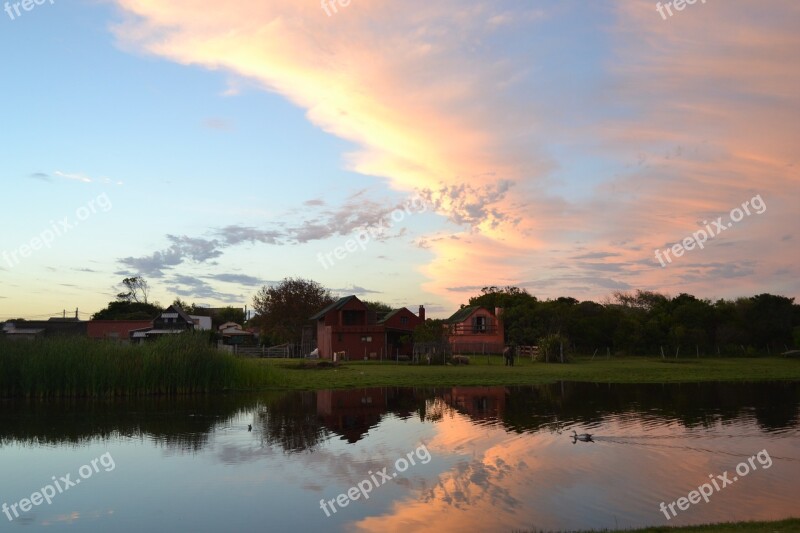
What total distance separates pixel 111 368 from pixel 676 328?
63390mm

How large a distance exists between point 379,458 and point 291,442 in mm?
4163

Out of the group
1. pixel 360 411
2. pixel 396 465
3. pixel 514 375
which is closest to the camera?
pixel 396 465

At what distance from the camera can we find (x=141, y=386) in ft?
121

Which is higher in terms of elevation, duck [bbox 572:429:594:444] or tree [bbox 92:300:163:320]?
tree [bbox 92:300:163:320]

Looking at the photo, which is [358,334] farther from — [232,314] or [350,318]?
[232,314]

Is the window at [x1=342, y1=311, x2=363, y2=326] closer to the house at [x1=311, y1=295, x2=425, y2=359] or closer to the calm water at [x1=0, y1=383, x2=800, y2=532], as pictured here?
the house at [x1=311, y1=295, x2=425, y2=359]

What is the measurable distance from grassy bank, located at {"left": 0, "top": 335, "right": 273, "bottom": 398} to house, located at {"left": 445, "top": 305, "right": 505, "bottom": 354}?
4258 cm

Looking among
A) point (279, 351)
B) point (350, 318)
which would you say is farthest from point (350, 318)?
point (279, 351)

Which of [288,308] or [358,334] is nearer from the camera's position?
[358,334]

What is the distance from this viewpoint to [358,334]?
241 feet

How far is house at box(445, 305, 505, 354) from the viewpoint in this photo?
8088 centimetres

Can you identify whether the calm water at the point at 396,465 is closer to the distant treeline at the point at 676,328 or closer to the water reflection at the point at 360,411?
the water reflection at the point at 360,411

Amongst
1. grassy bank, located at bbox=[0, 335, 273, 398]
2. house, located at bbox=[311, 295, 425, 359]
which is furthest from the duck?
house, located at bbox=[311, 295, 425, 359]

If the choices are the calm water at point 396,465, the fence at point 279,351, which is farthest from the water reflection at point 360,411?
the fence at point 279,351
